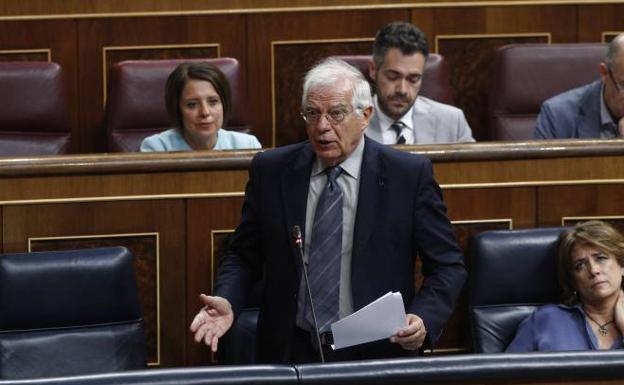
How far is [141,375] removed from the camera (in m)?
0.93

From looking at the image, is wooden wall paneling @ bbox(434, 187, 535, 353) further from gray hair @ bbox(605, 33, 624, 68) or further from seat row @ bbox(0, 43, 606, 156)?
seat row @ bbox(0, 43, 606, 156)

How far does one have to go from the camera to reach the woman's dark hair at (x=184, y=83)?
175 centimetres

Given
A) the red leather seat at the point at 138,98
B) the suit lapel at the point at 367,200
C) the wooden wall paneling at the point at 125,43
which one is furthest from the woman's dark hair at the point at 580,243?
the wooden wall paneling at the point at 125,43

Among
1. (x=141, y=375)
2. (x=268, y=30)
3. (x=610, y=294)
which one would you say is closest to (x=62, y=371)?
(x=141, y=375)

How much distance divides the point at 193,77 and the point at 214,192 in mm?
307

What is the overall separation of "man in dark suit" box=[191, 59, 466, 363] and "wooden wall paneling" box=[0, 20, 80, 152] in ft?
2.76

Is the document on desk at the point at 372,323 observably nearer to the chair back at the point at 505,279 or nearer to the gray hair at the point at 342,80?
the gray hair at the point at 342,80

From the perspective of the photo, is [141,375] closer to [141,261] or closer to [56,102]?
[141,261]

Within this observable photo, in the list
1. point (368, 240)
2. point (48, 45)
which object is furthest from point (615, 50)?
point (48, 45)

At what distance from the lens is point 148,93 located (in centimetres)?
192

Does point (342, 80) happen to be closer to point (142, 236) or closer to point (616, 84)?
point (142, 236)

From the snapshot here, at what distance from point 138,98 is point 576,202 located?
705mm

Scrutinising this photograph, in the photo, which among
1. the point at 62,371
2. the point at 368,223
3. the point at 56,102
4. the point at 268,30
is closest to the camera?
the point at 368,223

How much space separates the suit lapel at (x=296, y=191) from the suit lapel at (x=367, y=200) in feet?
0.18
